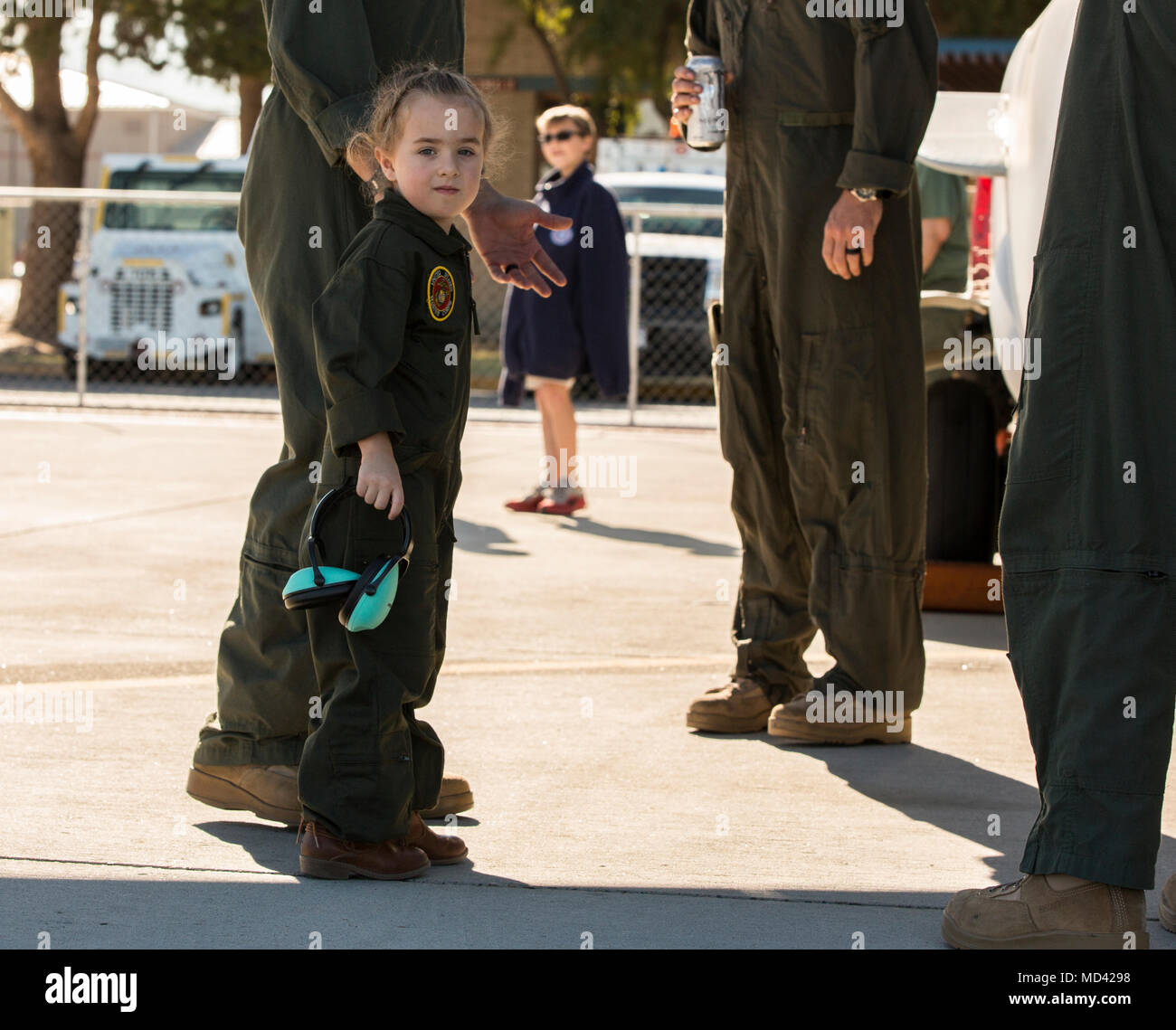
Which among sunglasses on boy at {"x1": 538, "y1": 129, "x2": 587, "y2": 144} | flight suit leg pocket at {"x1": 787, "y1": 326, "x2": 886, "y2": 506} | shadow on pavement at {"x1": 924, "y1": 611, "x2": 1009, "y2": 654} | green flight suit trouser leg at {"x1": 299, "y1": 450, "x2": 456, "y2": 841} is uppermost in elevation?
sunglasses on boy at {"x1": 538, "y1": 129, "x2": 587, "y2": 144}

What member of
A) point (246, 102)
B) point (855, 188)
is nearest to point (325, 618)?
point (855, 188)

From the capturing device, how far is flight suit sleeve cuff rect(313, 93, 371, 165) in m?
3.30

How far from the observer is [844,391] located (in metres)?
4.38

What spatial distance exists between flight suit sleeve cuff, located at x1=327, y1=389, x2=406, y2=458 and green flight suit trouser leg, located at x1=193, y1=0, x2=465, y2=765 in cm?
37

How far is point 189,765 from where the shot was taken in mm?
3982

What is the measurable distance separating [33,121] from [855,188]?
19175mm

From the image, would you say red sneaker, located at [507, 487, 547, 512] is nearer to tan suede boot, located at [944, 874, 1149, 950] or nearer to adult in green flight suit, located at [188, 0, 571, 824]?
adult in green flight suit, located at [188, 0, 571, 824]

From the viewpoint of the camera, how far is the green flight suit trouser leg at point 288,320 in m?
3.51

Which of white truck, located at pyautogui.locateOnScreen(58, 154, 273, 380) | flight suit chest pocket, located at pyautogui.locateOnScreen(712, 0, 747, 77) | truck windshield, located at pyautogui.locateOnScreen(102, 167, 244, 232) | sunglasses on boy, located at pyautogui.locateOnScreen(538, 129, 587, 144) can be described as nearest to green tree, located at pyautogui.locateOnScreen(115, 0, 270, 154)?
truck windshield, located at pyautogui.locateOnScreen(102, 167, 244, 232)

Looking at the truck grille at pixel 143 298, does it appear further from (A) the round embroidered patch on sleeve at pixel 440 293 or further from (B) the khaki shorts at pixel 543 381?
(A) the round embroidered patch on sleeve at pixel 440 293

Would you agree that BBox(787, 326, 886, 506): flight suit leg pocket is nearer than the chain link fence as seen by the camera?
Yes

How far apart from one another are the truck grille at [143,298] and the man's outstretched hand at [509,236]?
13.0m

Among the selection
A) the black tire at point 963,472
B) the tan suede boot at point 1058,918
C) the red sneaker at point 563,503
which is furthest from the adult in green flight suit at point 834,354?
the red sneaker at point 563,503
